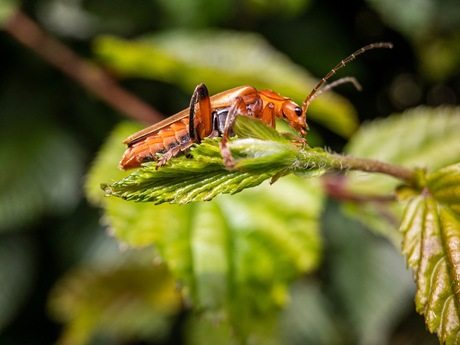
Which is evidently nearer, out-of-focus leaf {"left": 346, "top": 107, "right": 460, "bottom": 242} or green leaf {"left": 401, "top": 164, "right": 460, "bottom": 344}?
green leaf {"left": 401, "top": 164, "right": 460, "bottom": 344}

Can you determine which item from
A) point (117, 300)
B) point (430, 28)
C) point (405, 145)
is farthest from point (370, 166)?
point (430, 28)

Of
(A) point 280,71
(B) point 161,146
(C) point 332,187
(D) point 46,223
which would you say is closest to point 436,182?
(B) point 161,146

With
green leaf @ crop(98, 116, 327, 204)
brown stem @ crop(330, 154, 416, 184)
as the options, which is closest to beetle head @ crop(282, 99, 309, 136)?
brown stem @ crop(330, 154, 416, 184)

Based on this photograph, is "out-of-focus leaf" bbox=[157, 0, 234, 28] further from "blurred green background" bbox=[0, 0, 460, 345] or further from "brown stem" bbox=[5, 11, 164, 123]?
"brown stem" bbox=[5, 11, 164, 123]

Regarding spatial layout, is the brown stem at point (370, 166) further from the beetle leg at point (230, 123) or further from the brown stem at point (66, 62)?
the brown stem at point (66, 62)

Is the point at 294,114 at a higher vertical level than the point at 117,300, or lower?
higher

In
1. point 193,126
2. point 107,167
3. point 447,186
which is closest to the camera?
point 447,186

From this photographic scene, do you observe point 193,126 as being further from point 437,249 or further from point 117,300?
point 117,300
